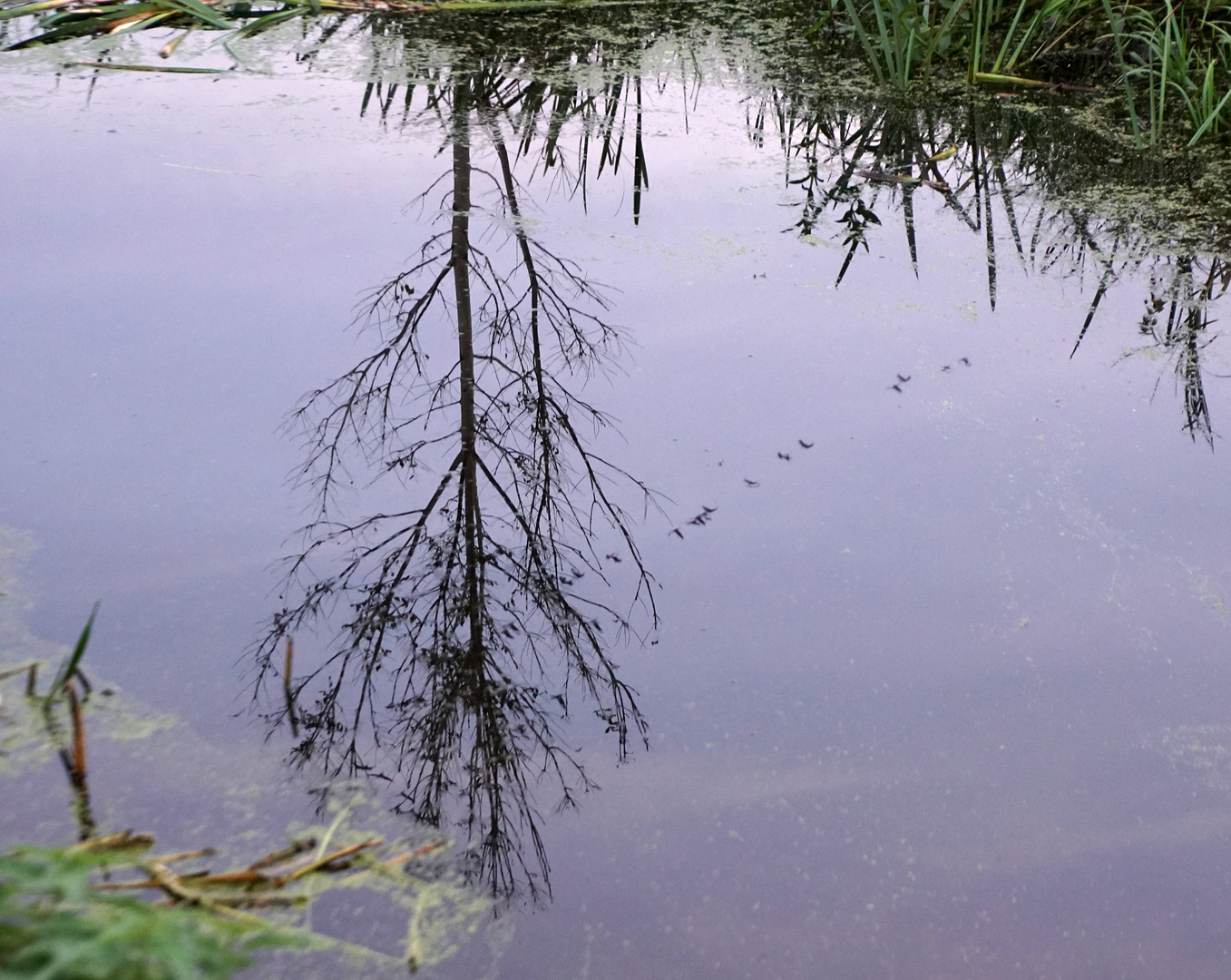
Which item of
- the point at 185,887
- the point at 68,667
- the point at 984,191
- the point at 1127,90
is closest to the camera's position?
the point at 185,887

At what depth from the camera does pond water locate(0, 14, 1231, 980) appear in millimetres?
909

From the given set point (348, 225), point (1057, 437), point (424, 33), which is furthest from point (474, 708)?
point (424, 33)

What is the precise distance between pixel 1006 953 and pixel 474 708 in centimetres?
52

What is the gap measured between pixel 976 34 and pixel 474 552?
1.87 metres

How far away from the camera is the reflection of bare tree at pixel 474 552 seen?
1.00 meters

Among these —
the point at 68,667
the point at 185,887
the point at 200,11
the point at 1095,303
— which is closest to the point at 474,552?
the point at 68,667

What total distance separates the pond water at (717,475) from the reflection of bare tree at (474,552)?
0.01 metres

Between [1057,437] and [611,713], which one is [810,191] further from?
[611,713]

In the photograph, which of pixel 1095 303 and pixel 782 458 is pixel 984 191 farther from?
pixel 782 458

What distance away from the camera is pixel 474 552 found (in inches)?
49.9

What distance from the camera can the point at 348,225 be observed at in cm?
186

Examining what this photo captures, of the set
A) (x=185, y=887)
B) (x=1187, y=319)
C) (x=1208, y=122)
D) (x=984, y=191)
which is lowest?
(x=185, y=887)

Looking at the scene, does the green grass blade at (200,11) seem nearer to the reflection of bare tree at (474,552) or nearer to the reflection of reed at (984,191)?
the reflection of bare tree at (474,552)

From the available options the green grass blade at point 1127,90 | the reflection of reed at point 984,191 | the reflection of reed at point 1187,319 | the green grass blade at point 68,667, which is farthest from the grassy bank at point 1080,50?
the green grass blade at point 68,667
